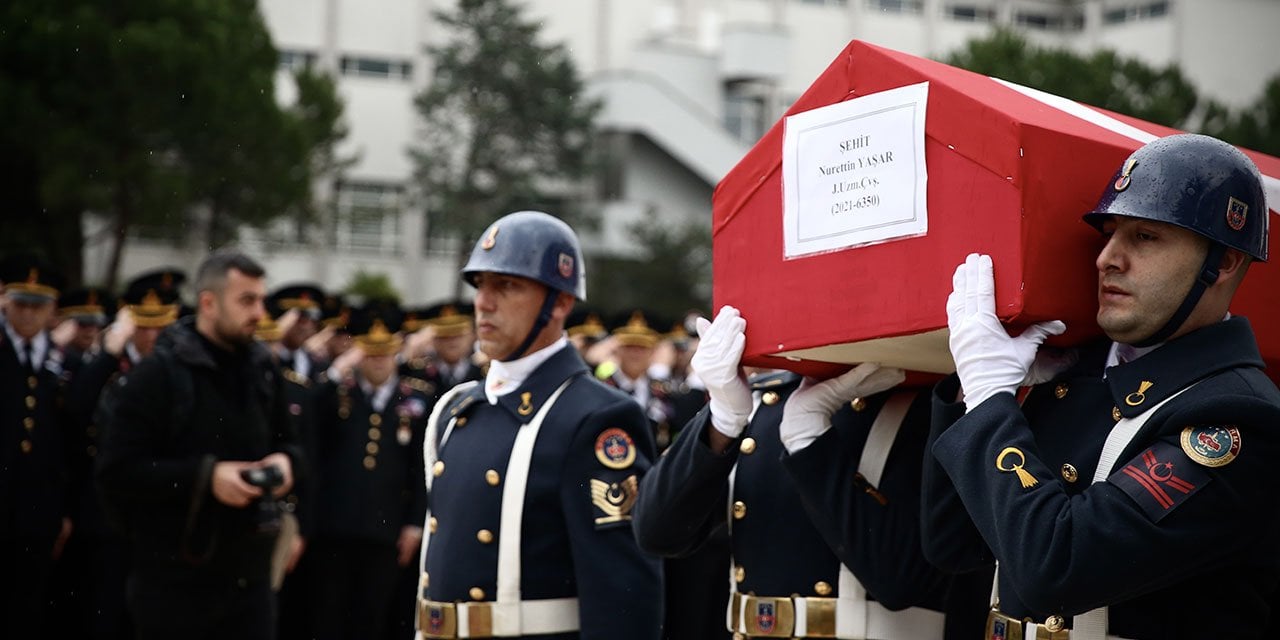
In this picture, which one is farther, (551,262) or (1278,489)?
(551,262)

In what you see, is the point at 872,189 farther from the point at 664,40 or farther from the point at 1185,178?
the point at 664,40

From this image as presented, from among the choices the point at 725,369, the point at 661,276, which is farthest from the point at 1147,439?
the point at 661,276

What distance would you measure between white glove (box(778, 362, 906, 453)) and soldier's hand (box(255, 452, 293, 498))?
11.1 ft

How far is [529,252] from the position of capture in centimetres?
534

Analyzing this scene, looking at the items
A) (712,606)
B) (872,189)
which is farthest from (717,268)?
(712,606)

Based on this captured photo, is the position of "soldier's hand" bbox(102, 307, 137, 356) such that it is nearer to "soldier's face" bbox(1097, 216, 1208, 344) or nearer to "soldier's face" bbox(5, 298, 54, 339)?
"soldier's face" bbox(5, 298, 54, 339)

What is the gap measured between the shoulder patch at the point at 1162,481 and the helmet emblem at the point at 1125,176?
58 centimetres

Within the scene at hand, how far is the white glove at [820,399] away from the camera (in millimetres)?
4355

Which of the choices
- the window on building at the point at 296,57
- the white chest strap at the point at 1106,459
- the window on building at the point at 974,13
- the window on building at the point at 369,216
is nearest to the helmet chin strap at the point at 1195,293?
the white chest strap at the point at 1106,459

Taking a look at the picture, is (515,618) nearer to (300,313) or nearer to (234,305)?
(234,305)

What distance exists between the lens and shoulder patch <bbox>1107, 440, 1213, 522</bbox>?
10.8 ft

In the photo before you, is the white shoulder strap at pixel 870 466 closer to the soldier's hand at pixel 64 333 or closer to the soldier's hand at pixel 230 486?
the soldier's hand at pixel 230 486

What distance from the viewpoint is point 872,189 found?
150 inches

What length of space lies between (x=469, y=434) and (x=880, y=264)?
6.42ft
